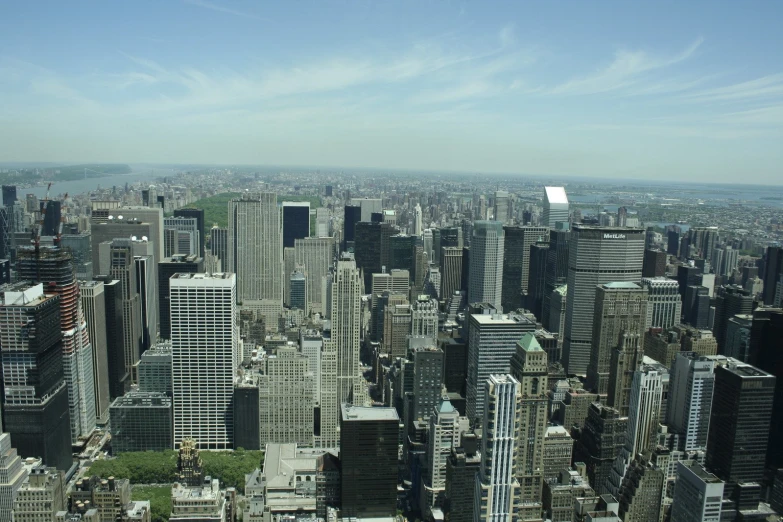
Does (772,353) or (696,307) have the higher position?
(772,353)

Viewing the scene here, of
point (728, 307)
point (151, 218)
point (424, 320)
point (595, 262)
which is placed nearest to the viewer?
point (728, 307)

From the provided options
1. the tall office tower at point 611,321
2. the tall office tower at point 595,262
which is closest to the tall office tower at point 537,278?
the tall office tower at point 595,262

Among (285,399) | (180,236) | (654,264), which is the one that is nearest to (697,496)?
(285,399)

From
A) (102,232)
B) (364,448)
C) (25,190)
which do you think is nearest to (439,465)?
(364,448)

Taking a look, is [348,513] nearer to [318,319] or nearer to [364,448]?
[364,448]

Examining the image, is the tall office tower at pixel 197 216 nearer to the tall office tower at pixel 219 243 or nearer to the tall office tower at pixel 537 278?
the tall office tower at pixel 219 243

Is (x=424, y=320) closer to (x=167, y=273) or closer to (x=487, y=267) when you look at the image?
(x=487, y=267)
